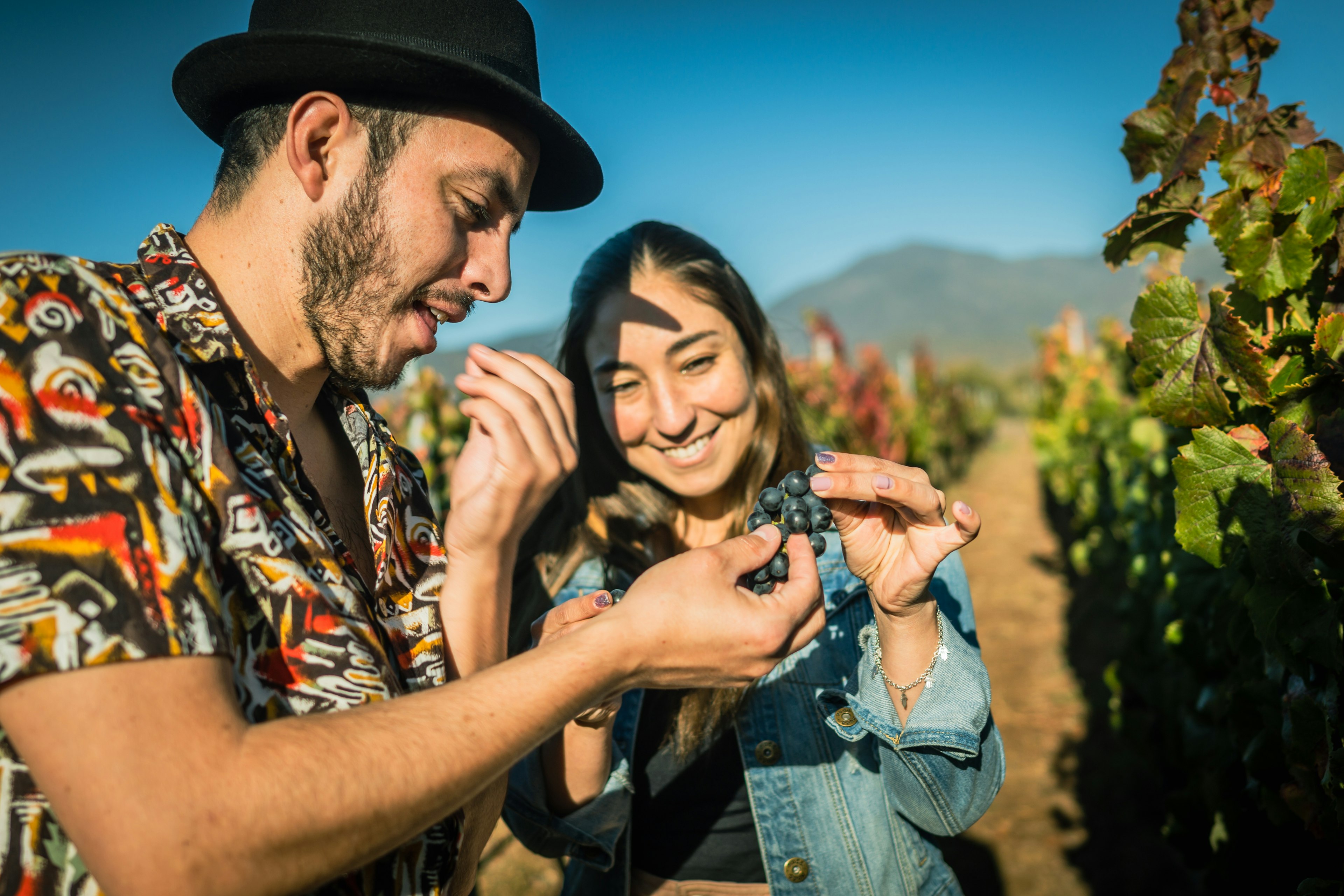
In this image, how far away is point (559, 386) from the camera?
148 cm

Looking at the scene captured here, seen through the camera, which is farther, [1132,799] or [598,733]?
[1132,799]

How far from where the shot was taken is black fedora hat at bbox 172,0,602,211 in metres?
1.37

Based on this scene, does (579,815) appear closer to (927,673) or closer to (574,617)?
(574,617)

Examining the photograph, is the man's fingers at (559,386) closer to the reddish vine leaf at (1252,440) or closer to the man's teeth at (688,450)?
the man's teeth at (688,450)

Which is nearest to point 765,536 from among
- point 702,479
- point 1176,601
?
point 702,479

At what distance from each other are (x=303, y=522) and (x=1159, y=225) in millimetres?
1854

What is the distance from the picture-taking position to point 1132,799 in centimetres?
432

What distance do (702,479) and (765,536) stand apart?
0.79 metres

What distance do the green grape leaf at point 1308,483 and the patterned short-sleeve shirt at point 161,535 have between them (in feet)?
5.00

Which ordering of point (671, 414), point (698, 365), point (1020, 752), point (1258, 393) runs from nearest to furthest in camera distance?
point (1258, 393)
point (671, 414)
point (698, 365)
point (1020, 752)

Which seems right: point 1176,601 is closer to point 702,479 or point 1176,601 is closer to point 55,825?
point 702,479

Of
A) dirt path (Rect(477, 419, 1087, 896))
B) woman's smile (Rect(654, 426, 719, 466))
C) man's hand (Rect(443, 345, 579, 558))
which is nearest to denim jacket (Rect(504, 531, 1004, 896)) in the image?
woman's smile (Rect(654, 426, 719, 466))

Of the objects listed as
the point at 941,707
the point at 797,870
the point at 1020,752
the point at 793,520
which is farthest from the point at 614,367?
the point at 1020,752

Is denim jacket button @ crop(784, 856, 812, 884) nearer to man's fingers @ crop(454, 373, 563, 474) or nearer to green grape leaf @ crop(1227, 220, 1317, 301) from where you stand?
man's fingers @ crop(454, 373, 563, 474)
